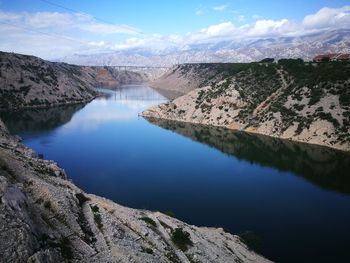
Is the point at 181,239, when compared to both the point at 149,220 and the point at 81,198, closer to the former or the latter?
the point at 149,220

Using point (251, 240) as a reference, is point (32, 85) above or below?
above

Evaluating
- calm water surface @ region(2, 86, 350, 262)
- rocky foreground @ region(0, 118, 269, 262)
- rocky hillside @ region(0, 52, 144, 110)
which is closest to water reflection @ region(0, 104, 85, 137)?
calm water surface @ region(2, 86, 350, 262)

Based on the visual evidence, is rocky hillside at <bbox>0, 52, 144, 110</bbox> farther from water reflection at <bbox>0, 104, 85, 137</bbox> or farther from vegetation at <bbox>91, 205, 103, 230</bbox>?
vegetation at <bbox>91, 205, 103, 230</bbox>

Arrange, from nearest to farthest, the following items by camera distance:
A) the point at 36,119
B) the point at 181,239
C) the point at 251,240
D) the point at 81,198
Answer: the point at 81,198 → the point at 181,239 → the point at 251,240 → the point at 36,119

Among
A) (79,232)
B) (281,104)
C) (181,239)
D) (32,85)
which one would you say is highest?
Answer: (32,85)

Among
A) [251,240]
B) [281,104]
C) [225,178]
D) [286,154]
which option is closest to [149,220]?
[251,240]

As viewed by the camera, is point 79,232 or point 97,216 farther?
point 97,216
